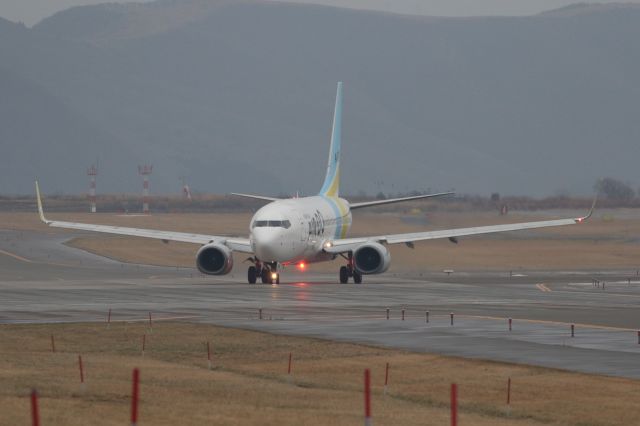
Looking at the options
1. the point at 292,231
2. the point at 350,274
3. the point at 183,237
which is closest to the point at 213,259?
the point at 183,237

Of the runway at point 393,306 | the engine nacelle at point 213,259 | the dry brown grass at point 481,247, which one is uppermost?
the dry brown grass at point 481,247

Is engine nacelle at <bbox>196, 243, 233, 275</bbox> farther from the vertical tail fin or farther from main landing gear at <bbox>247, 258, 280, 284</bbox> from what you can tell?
the vertical tail fin

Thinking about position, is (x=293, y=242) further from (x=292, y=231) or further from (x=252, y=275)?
(x=252, y=275)

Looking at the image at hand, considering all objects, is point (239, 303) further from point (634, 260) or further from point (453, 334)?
point (634, 260)

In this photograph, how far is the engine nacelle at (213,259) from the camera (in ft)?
237

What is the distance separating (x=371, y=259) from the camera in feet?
240

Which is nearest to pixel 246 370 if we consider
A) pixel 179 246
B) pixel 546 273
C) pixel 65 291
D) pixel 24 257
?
pixel 65 291

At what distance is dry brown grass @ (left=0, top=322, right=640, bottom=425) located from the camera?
2841 cm

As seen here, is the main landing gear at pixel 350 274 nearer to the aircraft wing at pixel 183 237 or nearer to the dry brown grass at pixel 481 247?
the aircraft wing at pixel 183 237

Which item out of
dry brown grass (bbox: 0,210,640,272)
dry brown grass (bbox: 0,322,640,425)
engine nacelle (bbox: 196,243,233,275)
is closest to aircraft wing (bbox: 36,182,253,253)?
engine nacelle (bbox: 196,243,233,275)

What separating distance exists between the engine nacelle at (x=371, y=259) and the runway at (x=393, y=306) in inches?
39.3

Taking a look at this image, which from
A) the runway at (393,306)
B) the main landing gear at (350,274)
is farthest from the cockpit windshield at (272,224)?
the main landing gear at (350,274)

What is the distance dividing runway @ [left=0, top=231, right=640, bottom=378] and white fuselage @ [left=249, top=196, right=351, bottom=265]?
159 cm

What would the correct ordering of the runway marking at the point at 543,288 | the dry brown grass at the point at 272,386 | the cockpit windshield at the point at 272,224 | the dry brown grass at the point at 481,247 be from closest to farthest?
the dry brown grass at the point at 272,386, the runway marking at the point at 543,288, the cockpit windshield at the point at 272,224, the dry brown grass at the point at 481,247
